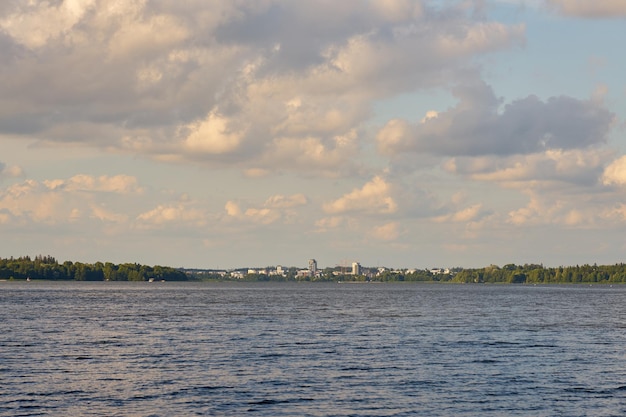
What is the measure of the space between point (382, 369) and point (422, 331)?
119 feet

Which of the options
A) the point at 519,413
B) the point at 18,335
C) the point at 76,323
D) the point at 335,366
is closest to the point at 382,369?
the point at 335,366

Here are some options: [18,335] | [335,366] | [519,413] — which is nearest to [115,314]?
[18,335]

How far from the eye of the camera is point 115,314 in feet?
432

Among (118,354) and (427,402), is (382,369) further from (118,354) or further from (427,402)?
(118,354)

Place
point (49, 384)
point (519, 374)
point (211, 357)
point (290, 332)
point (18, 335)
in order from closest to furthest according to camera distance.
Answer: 1. point (49, 384)
2. point (519, 374)
3. point (211, 357)
4. point (18, 335)
5. point (290, 332)

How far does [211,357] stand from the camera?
69188mm

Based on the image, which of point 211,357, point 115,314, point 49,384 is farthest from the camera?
point 115,314

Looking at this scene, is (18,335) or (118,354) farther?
(18,335)

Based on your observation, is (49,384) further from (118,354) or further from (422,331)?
(422,331)

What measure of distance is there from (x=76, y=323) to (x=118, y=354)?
131ft

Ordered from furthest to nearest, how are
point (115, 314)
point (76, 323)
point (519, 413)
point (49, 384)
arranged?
1. point (115, 314)
2. point (76, 323)
3. point (49, 384)
4. point (519, 413)

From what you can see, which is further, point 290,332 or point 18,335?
point 290,332

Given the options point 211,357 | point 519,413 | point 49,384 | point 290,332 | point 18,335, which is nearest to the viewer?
point 519,413

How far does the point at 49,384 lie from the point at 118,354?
1694 cm
